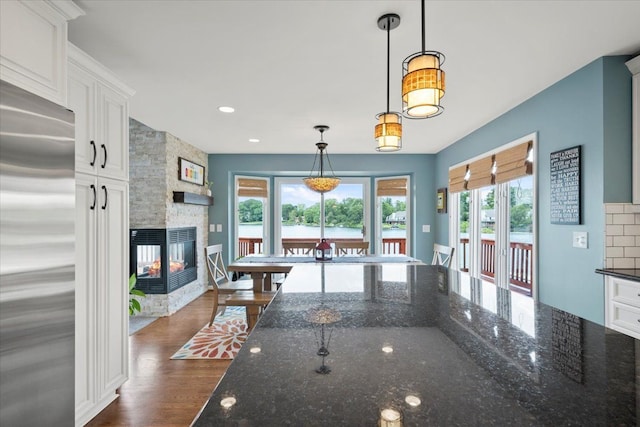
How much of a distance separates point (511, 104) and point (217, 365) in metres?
3.67

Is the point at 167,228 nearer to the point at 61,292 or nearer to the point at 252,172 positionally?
the point at 252,172

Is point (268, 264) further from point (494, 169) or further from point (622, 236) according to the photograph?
point (622, 236)

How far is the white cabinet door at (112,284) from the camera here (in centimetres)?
201

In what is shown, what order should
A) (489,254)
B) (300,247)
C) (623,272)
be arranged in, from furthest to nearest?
(300,247) → (489,254) → (623,272)

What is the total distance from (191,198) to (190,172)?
0.47 meters

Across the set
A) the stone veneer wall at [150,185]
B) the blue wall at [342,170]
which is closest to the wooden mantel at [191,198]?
the stone veneer wall at [150,185]

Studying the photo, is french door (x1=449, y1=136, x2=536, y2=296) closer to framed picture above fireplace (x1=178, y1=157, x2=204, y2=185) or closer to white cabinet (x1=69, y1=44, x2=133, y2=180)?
white cabinet (x1=69, y1=44, x2=133, y2=180)

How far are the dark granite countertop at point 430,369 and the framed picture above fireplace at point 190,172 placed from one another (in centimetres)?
390

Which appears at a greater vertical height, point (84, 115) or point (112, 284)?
point (84, 115)

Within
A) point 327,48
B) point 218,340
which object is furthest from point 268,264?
point 327,48

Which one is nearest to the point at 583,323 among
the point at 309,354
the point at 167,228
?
the point at 309,354

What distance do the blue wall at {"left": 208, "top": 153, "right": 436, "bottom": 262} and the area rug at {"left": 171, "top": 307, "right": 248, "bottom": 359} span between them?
191 cm

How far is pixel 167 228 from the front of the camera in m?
4.16

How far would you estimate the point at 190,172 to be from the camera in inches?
191
